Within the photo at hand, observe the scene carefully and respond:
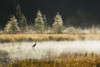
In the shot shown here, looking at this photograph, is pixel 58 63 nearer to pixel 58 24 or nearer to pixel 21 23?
pixel 21 23

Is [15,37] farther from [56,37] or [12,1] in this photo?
[12,1]

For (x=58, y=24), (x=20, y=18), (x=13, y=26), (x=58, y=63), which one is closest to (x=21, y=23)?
(x=20, y=18)

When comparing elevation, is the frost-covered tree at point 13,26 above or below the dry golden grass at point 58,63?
above

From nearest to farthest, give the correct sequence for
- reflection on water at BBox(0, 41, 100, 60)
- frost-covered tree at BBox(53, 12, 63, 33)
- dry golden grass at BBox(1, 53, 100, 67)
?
dry golden grass at BBox(1, 53, 100, 67) < reflection on water at BBox(0, 41, 100, 60) < frost-covered tree at BBox(53, 12, 63, 33)

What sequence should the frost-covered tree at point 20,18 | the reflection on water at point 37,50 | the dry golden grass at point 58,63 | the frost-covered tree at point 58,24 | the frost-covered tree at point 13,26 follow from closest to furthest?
1. the dry golden grass at point 58,63
2. the reflection on water at point 37,50
3. the frost-covered tree at point 13,26
4. the frost-covered tree at point 20,18
5. the frost-covered tree at point 58,24

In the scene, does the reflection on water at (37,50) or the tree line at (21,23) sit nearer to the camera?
the reflection on water at (37,50)

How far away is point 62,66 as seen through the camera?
9.23 metres

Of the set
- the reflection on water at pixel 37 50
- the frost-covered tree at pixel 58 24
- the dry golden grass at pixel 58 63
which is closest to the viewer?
the dry golden grass at pixel 58 63

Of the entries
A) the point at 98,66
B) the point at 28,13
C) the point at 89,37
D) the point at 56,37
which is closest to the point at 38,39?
the point at 56,37

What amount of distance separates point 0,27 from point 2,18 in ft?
8.28

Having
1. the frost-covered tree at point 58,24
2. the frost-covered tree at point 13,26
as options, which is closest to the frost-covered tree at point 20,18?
the frost-covered tree at point 13,26

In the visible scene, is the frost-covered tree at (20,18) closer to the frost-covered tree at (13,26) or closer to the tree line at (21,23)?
the tree line at (21,23)

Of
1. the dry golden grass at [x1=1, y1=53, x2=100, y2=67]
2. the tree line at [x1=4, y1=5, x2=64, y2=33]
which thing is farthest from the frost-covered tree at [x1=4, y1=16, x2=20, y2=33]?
the dry golden grass at [x1=1, y1=53, x2=100, y2=67]

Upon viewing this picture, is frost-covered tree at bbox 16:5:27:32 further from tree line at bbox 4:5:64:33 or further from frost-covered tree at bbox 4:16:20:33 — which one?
frost-covered tree at bbox 4:16:20:33
